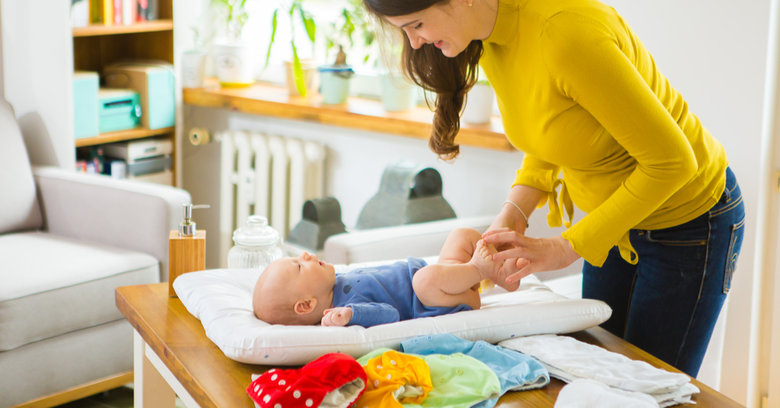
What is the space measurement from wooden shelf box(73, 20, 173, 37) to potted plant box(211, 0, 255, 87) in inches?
8.9

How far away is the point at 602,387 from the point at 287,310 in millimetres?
551

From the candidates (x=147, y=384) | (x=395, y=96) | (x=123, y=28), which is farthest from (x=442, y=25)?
(x=123, y=28)

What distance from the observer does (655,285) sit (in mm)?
1415

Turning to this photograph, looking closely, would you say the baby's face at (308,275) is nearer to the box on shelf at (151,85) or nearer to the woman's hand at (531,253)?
the woman's hand at (531,253)

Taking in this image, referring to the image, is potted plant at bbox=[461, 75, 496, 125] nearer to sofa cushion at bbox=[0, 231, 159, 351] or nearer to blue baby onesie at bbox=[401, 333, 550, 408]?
sofa cushion at bbox=[0, 231, 159, 351]

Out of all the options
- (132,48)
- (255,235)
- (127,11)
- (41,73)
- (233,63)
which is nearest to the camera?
(255,235)

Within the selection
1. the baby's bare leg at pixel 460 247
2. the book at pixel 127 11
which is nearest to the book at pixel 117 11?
the book at pixel 127 11

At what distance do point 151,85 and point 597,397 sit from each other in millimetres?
2568

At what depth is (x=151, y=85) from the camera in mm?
3166

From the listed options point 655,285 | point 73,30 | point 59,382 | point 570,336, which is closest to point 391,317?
point 570,336

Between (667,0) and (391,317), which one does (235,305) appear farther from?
(667,0)

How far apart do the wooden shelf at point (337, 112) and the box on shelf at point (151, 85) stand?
0.31 feet

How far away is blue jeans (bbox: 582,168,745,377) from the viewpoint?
1.39m

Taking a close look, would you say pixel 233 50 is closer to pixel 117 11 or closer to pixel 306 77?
pixel 306 77
